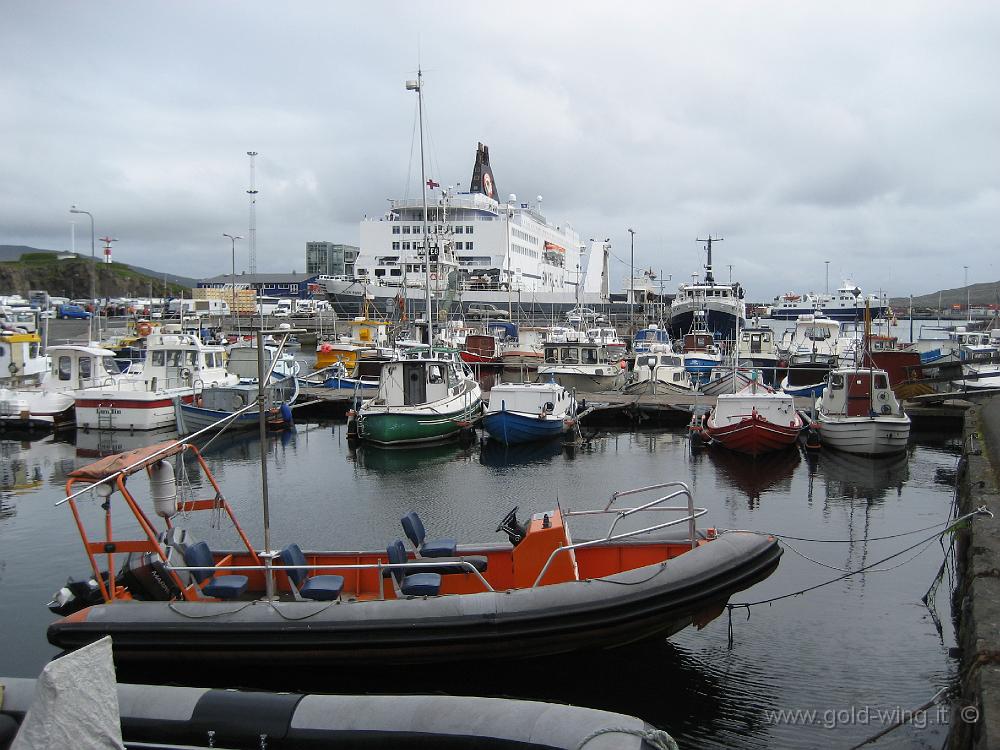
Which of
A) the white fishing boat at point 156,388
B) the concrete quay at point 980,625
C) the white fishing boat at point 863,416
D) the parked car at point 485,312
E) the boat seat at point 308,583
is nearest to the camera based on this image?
the concrete quay at point 980,625

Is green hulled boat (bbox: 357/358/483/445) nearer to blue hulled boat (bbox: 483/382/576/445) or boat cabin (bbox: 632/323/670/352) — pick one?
blue hulled boat (bbox: 483/382/576/445)

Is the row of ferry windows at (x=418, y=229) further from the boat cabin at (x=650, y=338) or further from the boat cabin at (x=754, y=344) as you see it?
the boat cabin at (x=754, y=344)

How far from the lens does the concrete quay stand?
537 cm

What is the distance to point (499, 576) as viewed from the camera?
941 centimetres

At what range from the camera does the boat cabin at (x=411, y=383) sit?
2384cm

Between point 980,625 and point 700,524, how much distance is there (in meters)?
8.33

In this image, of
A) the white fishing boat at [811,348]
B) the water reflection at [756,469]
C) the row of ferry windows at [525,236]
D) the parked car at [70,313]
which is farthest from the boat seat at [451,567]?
the parked car at [70,313]

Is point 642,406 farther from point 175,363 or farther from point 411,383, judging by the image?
point 175,363

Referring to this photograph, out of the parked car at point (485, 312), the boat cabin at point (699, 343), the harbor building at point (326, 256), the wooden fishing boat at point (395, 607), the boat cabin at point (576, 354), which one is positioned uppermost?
the harbor building at point (326, 256)

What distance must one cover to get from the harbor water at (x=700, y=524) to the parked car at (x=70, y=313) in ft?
179

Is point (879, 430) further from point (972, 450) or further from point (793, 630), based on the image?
point (793, 630)

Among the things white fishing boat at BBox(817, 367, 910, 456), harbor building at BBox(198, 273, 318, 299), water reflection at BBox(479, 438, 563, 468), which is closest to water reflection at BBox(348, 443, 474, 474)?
water reflection at BBox(479, 438, 563, 468)

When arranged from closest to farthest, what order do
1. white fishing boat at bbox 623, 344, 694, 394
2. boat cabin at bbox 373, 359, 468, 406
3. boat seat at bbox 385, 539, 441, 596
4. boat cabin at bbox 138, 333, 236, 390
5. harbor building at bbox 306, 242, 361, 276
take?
boat seat at bbox 385, 539, 441, 596
boat cabin at bbox 373, 359, 468, 406
boat cabin at bbox 138, 333, 236, 390
white fishing boat at bbox 623, 344, 694, 394
harbor building at bbox 306, 242, 361, 276

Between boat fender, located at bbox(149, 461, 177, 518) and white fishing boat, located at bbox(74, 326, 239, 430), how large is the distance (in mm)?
14907
